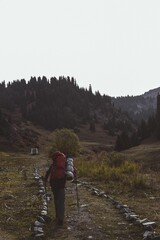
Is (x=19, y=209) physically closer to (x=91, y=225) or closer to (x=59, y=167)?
(x=59, y=167)

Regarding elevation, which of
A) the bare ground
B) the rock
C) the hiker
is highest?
the hiker

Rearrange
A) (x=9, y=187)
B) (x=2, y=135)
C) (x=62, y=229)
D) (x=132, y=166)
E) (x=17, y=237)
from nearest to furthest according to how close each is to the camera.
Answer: (x=17, y=237) < (x=62, y=229) < (x=9, y=187) < (x=132, y=166) < (x=2, y=135)

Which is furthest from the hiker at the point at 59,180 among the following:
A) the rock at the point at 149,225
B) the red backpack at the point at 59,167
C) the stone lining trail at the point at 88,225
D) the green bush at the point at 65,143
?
the green bush at the point at 65,143

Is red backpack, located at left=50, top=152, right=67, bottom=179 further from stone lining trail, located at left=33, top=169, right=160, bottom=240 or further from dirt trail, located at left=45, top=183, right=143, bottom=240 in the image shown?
dirt trail, located at left=45, top=183, right=143, bottom=240

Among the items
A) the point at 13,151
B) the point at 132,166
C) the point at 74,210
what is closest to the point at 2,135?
the point at 13,151

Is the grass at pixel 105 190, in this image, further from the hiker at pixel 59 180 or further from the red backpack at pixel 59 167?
the red backpack at pixel 59 167

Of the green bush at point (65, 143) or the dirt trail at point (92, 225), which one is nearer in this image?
the dirt trail at point (92, 225)

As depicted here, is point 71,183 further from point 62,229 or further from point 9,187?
point 62,229

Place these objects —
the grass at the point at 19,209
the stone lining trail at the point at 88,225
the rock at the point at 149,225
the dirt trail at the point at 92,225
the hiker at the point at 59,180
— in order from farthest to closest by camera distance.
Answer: the hiker at the point at 59,180
the grass at the point at 19,209
the rock at the point at 149,225
the dirt trail at the point at 92,225
the stone lining trail at the point at 88,225

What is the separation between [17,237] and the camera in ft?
42.9

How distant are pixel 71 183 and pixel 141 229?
14.5 meters

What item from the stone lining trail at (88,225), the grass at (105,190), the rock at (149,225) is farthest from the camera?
the grass at (105,190)

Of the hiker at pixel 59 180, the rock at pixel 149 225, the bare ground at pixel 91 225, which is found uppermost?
the hiker at pixel 59 180

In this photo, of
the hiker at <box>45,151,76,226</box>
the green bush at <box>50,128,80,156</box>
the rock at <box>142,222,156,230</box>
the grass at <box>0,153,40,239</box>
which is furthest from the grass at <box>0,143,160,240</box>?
the green bush at <box>50,128,80,156</box>
